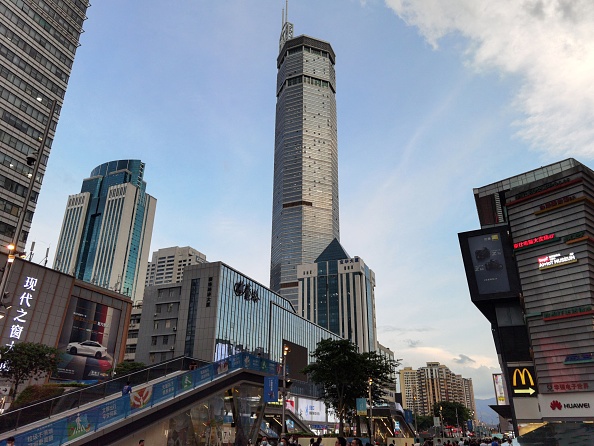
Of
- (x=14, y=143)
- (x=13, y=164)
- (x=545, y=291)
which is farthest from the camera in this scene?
(x=14, y=143)

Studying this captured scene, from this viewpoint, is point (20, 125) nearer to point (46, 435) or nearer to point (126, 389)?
point (126, 389)

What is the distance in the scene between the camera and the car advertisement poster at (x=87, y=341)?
64812 millimetres

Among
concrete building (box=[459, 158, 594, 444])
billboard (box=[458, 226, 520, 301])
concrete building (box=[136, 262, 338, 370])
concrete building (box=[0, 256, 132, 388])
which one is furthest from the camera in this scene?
concrete building (box=[136, 262, 338, 370])

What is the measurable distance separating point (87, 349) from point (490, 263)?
6457 centimetres

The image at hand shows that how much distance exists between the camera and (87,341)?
68.5 metres

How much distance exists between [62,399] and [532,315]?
180ft

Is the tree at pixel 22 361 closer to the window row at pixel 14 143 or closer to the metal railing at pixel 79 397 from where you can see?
the metal railing at pixel 79 397

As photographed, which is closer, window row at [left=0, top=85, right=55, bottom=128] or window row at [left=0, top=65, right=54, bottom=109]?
window row at [left=0, top=85, right=55, bottom=128]

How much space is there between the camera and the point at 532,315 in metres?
55.6

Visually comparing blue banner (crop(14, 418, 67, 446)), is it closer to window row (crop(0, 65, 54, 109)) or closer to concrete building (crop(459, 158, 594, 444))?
concrete building (crop(459, 158, 594, 444))

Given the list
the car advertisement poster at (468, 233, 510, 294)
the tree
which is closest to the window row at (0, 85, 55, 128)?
the tree

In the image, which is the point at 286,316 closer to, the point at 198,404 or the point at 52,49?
the point at 52,49

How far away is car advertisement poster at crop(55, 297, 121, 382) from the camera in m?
64.8

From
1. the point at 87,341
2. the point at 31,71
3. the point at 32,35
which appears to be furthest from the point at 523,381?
the point at 32,35
